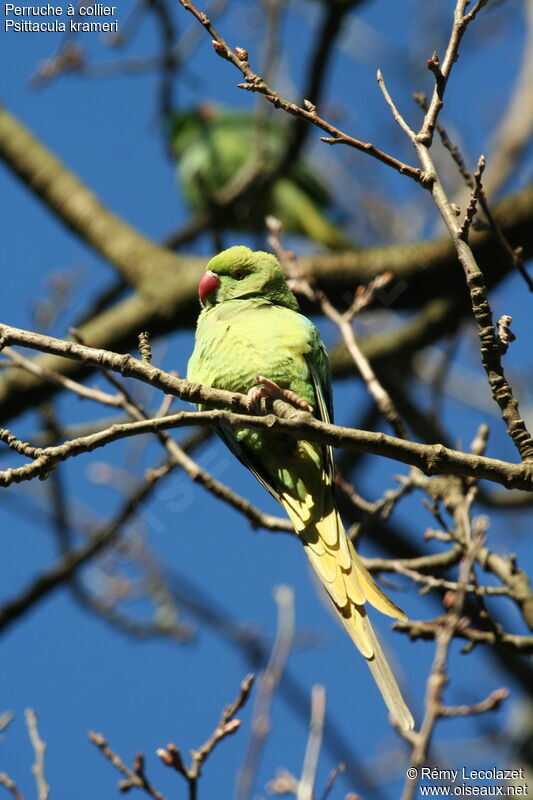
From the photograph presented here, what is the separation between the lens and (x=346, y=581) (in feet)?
8.25

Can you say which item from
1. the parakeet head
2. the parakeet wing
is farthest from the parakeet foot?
the parakeet head

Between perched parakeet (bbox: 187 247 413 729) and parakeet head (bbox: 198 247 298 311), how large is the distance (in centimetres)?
8

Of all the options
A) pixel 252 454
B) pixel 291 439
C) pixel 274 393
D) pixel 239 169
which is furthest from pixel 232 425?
pixel 239 169

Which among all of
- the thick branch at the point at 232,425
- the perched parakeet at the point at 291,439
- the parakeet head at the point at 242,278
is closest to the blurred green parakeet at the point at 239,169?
the parakeet head at the point at 242,278

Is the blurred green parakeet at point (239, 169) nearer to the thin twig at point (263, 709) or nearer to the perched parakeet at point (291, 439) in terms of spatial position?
the perched parakeet at point (291, 439)

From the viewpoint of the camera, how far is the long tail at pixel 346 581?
2215 mm

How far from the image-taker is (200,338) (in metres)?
3.04

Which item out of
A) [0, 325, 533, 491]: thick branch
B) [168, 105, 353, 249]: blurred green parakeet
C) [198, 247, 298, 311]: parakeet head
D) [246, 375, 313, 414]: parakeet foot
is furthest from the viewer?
[168, 105, 353, 249]: blurred green parakeet

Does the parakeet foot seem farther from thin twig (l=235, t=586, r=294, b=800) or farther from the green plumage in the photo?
thin twig (l=235, t=586, r=294, b=800)

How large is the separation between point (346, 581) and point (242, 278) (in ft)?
4.35

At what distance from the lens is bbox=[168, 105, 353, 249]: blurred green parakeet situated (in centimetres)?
713

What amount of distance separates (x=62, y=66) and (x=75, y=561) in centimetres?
285

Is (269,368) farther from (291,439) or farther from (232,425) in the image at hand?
(232,425)

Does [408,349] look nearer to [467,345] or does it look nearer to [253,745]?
[253,745]
